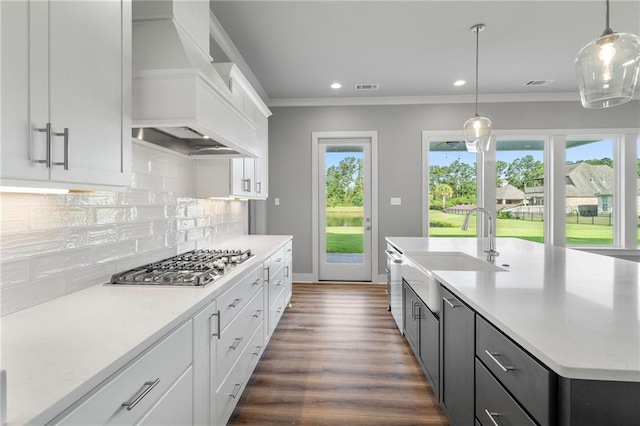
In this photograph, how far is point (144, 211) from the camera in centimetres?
193

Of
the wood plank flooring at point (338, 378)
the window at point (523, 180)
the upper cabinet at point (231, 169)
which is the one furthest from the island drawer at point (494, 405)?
the window at point (523, 180)

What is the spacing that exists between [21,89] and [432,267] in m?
2.58

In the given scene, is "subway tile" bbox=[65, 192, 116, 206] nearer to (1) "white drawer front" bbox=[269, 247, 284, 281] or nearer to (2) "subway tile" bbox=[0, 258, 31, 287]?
(2) "subway tile" bbox=[0, 258, 31, 287]

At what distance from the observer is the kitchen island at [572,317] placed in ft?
2.59

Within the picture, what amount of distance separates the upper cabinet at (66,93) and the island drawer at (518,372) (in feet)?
5.01

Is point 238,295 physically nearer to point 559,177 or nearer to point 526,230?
point 526,230

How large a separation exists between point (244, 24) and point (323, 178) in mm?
2554

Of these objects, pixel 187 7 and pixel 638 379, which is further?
pixel 187 7

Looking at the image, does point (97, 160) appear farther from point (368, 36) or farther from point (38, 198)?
point (368, 36)

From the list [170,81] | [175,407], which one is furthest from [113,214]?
[175,407]

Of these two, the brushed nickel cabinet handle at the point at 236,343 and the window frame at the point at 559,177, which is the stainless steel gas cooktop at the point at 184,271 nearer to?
the brushed nickel cabinet handle at the point at 236,343

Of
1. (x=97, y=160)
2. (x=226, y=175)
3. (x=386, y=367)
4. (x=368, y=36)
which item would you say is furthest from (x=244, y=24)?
(x=386, y=367)

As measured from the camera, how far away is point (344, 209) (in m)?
5.06

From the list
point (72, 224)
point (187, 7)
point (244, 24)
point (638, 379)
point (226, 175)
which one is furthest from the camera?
point (244, 24)
